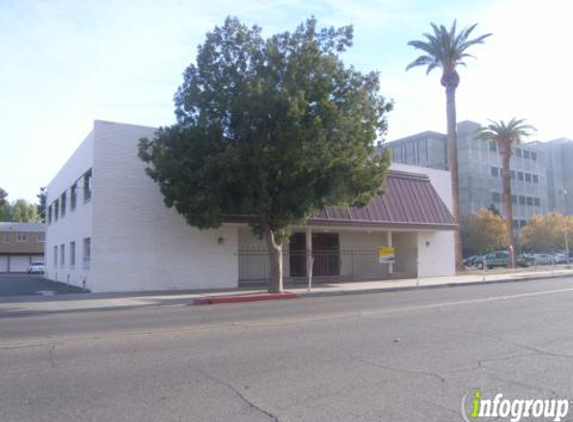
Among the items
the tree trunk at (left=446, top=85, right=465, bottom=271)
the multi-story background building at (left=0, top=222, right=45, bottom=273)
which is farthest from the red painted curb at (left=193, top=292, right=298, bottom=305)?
the multi-story background building at (left=0, top=222, right=45, bottom=273)

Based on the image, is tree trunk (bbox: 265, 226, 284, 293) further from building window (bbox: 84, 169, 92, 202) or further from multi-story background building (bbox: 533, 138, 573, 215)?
multi-story background building (bbox: 533, 138, 573, 215)

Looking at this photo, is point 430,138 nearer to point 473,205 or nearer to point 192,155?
point 473,205

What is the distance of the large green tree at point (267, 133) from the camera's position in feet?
62.3

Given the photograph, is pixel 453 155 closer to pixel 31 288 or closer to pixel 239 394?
pixel 31 288

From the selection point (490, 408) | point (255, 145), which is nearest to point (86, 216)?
point (255, 145)

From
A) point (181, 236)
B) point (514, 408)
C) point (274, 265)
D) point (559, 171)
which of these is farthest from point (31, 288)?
point (559, 171)

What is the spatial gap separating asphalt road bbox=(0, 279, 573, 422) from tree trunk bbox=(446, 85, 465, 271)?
78.7ft

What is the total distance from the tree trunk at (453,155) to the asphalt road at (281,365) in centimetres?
2398

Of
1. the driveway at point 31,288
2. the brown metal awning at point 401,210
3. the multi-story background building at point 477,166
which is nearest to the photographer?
the driveway at point 31,288

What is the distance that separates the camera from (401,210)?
100.0 feet

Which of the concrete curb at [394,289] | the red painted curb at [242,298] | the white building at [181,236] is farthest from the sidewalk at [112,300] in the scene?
the white building at [181,236]

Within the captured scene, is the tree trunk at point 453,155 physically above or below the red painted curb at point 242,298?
above

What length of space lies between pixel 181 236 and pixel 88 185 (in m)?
5.28

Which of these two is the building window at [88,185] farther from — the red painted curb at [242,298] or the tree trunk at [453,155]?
the tree trunk at [453,155]
